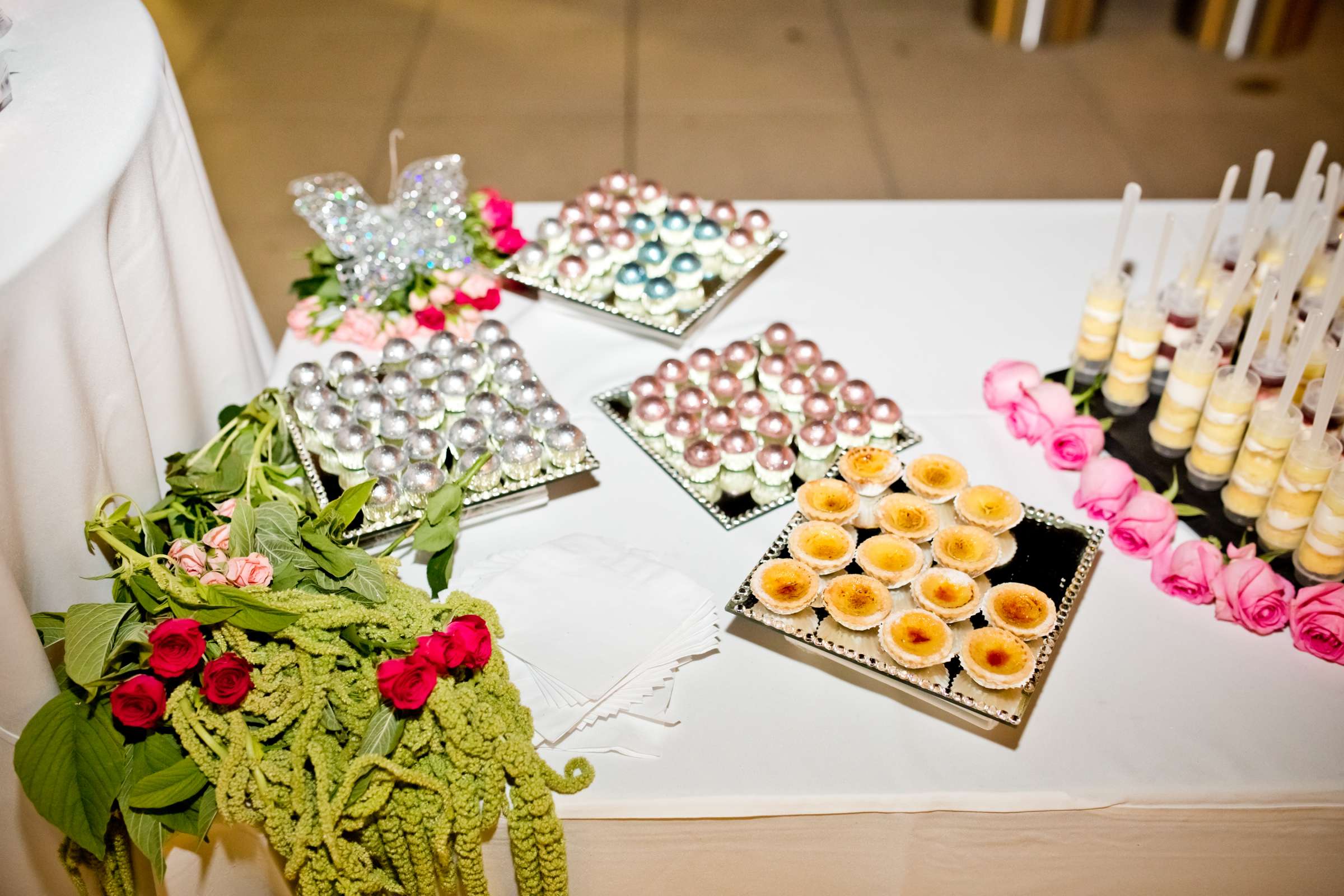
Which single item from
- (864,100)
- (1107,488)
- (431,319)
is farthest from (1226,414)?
(864,100)

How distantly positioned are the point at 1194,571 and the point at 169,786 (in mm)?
990

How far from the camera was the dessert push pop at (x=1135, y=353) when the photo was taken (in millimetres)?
1269

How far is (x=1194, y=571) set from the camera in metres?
1.10

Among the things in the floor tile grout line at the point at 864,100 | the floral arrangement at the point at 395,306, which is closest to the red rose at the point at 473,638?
the floral arrangement at the point at 395,306

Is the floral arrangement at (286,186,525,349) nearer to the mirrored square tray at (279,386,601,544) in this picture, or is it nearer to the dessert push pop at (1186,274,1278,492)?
the mirrored square tray at (279,386,601,544)

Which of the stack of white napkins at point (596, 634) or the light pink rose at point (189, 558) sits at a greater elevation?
the light pink rose at point (189, 558)

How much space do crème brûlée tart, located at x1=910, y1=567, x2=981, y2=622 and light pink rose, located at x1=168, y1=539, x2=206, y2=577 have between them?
67 centimetres

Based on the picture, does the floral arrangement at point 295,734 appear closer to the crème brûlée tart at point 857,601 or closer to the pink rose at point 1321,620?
the crème brûlée tart at point 857,601

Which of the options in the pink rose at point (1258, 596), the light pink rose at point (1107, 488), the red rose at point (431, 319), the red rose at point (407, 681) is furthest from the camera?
the red rose at point (431, 319)

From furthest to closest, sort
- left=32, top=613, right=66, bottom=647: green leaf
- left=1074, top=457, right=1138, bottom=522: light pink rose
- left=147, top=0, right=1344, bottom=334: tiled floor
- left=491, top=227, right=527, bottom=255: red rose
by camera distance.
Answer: left=147, top=0, right=1344, bottom=334: tiled floor → left=491, top=227, right=527, bottom=255: red rose → left=1074, top=457, right=1138, bottom=522: light pink rose → left=32, top=613, right=66, bottom=647: green leaf

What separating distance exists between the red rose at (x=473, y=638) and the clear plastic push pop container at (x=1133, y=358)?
841 mm

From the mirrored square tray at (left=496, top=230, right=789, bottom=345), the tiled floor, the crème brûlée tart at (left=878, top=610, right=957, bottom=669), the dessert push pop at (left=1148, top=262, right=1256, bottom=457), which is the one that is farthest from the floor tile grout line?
the crème brûlée tart at (left=878, top=610, right=957, bottom=669)

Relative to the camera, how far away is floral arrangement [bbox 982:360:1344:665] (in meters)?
1.05

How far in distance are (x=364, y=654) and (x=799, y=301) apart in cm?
87
